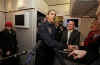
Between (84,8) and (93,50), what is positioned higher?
(84,8)

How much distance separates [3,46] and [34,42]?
1.98 feet

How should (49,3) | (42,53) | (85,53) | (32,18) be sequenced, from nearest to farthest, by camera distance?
(85,53) → (42,53) → (32,18) → (49,3)

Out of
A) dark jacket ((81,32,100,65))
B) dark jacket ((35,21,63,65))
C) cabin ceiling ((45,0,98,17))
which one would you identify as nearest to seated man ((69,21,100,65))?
dark jacket ((81,32,100,65))

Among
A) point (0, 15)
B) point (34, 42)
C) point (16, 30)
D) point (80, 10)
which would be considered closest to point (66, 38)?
point (34, 42)

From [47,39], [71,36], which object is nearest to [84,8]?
[47,39]

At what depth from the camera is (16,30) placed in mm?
2832

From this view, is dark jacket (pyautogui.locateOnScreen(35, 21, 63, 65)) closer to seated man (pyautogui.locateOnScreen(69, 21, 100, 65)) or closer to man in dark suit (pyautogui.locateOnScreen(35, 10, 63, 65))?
man in dark suit (pyautogui.locateOnScreen(35, 10, 63, 65))

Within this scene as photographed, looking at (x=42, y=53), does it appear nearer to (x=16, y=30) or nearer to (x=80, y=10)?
(x=80, y=10)

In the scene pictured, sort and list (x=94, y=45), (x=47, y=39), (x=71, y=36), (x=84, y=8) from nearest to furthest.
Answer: (x=94, y=45), (x=84, y=8), (x=47, y=39), (x=71, y=36)

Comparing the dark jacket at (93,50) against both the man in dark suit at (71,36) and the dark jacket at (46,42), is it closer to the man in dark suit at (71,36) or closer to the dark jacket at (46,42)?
the dark jacket at (46,42)

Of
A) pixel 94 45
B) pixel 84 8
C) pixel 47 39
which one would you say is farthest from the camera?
pixel 47 39

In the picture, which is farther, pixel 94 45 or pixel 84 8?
pixel 84 8

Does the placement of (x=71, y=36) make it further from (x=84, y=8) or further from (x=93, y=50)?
(x=93, y=50)

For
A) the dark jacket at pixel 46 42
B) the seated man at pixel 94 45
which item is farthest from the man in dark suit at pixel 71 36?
the seated man at pixel 94 45
